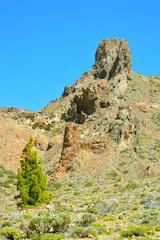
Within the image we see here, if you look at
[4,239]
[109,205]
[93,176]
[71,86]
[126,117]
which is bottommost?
[4,239]

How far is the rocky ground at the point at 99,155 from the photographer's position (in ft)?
55.8

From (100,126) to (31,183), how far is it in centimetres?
2969

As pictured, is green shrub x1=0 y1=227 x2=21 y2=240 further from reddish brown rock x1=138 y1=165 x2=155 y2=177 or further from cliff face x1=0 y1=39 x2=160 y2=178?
reddish brown rock x1=138 y1=165 x2=155 y2=177

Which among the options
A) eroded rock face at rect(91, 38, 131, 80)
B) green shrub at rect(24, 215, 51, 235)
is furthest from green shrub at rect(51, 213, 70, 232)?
eroded rock face at rect(91, 38, 131, 80)

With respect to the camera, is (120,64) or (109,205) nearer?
(109,205)

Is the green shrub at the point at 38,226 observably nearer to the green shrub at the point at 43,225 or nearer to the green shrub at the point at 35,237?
the green shrub at the point at 43,225

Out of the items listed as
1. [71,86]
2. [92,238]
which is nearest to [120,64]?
[71,86]

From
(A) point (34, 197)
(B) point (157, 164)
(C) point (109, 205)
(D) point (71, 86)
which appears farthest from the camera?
(D) point (71, 86)

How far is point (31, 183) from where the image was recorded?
22.1 metres

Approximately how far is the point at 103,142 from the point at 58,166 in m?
7.91

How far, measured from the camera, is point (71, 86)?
261 feet

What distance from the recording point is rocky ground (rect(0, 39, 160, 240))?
55.8ft

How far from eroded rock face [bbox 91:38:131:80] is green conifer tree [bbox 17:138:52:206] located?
54.1m

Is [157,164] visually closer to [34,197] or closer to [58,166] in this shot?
[58,166]
